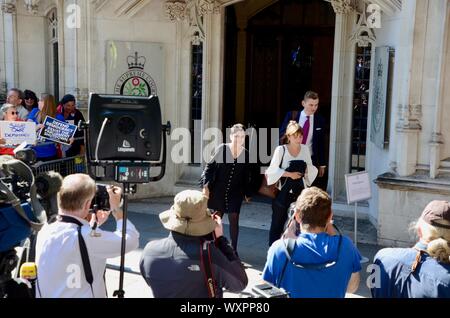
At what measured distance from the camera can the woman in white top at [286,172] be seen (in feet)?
21.5

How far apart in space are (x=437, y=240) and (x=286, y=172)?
3.26 meters

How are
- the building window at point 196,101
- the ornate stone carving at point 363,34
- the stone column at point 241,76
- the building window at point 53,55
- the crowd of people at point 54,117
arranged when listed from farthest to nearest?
the stone column at point 241,76 → the building window at point 53,55 → the building window at point 196,101 → the crowd of people at point 54,117 → the ornate stone carving at point 363,34

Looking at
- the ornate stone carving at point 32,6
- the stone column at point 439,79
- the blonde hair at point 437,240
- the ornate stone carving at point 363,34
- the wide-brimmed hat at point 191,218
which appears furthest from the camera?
the ornate stone carving at point 32,6

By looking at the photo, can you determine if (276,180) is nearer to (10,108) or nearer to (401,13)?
(401,13)

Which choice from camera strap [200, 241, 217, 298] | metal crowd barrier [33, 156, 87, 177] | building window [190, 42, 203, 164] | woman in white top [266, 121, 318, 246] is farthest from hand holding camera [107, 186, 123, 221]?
building window [190, 42, 203, 164]

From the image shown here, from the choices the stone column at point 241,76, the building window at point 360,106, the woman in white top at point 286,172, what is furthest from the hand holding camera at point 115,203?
the stone column at point 241,76

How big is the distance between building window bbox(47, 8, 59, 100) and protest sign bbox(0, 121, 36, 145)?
4503 mm

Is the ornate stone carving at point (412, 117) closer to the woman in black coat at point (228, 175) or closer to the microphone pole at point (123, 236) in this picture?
the woman in black coat at point (228, 175)

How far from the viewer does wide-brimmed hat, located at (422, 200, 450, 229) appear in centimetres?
341

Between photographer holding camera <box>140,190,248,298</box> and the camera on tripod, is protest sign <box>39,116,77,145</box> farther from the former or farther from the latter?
photographer holding camera <box>140,190,248,298</box>

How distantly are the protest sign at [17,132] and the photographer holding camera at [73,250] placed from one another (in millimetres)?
4167

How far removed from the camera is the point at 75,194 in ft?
11.6

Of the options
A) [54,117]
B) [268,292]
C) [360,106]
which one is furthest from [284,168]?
A: [54,117]

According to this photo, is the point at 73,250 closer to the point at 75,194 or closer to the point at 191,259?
the point at 75,194
